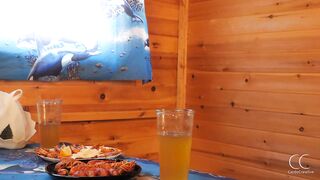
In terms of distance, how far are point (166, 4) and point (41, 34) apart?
974 millimetres

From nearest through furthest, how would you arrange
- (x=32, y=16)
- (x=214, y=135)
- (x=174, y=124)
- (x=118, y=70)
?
(x=174, y=124) < (x=32, y=16) < (x=118, y=70) < (x=214, y=135)

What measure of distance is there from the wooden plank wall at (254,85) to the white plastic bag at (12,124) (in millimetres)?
1383

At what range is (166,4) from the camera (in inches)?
110

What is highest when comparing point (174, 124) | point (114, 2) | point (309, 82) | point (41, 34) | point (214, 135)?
point (114, 2)

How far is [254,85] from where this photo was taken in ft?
8.13

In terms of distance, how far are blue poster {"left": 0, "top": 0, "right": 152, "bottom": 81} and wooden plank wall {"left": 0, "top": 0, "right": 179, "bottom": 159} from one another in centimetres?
9

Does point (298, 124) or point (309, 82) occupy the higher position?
point (309, 82)

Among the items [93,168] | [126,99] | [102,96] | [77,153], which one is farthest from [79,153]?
[126,99]

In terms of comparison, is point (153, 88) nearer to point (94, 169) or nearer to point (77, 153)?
point (77, 153)

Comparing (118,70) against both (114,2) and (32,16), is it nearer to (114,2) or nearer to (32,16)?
(114,2)

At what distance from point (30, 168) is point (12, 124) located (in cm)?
39

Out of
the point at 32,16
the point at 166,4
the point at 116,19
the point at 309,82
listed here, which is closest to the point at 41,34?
the point at 32,16

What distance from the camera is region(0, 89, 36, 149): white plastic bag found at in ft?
5.27

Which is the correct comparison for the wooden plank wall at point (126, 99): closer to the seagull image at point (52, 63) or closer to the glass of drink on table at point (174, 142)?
the seagull image at point (52, 63)
